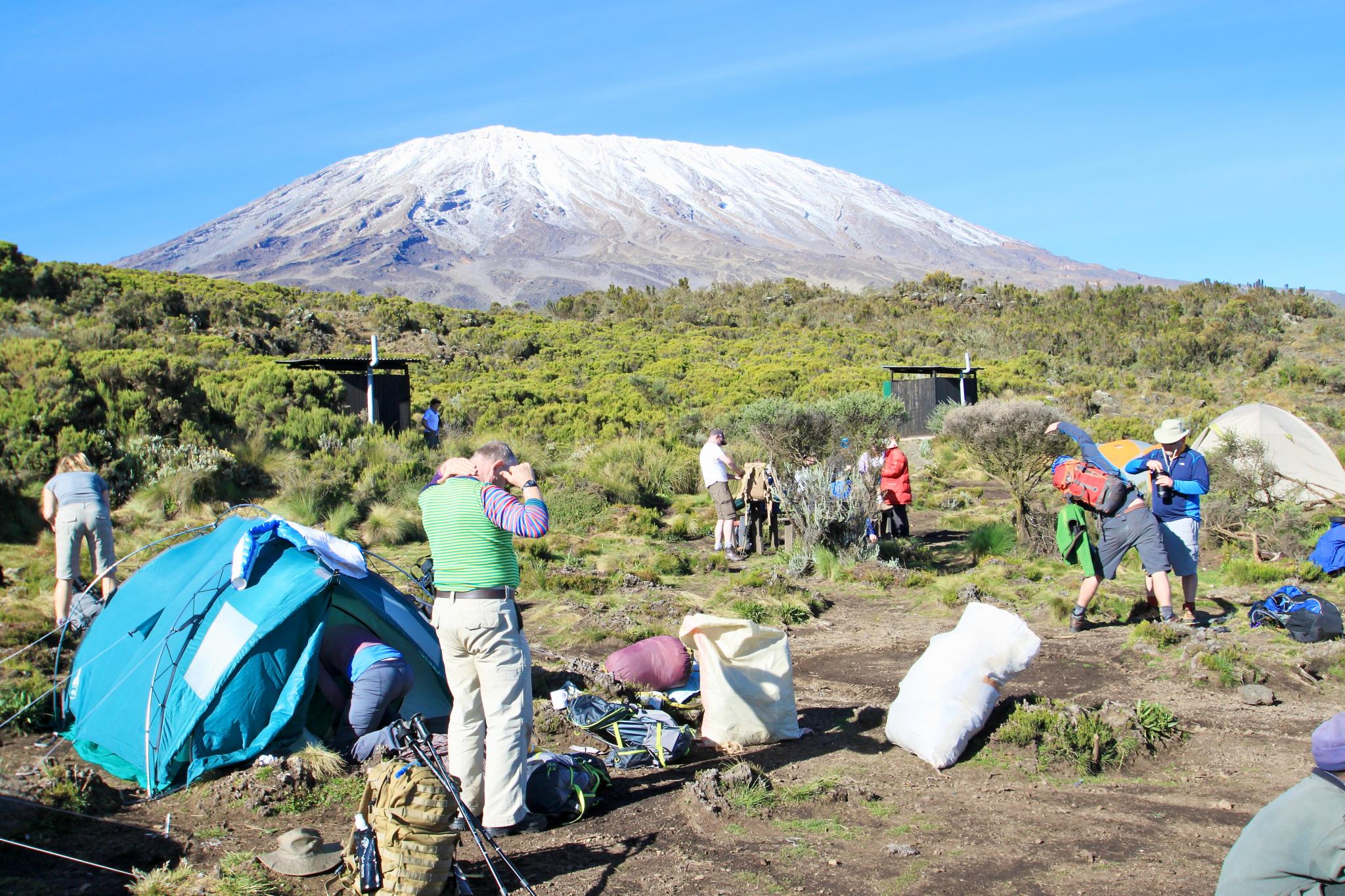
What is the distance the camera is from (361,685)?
4871 mm

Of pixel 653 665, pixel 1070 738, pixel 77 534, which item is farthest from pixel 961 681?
pixel 77 534

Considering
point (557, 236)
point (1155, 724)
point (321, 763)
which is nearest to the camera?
point (321, 763)

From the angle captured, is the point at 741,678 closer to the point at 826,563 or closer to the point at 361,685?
the point at 361,685

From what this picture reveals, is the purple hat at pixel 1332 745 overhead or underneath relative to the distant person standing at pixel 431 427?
underneath

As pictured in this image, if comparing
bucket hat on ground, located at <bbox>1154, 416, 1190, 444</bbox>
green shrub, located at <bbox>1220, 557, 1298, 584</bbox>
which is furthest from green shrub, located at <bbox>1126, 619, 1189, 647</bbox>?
green shrub, located at <bbox>1220, 557, 1298, 584</bbox>

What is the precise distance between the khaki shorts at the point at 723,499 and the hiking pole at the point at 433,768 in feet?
23.0

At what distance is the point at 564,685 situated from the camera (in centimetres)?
565

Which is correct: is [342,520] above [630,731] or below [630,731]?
Answer: above

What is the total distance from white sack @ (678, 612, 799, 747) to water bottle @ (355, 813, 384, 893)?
2.02m

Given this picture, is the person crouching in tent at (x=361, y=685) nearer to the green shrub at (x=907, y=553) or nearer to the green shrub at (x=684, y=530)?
the green shrub at (x=907, y=553)

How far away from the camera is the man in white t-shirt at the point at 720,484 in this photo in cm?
1043

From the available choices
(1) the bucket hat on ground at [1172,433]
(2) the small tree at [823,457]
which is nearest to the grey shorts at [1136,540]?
(1) the bucket hat on ground at [1172,433]

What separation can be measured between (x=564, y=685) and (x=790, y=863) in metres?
2.25

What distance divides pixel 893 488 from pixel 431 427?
8385 mm
